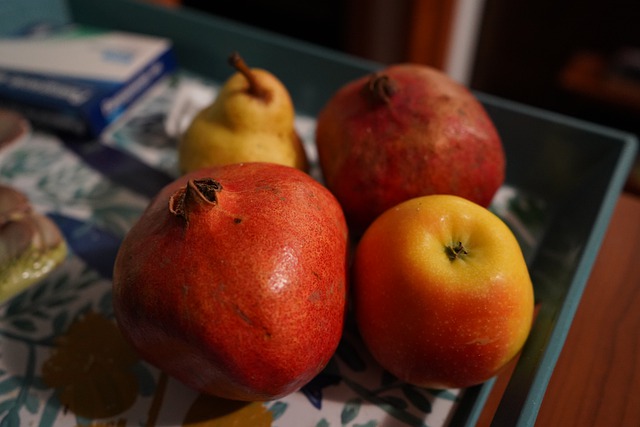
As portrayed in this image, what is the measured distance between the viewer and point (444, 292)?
0.39 metres

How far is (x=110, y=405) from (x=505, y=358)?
0.37 metres

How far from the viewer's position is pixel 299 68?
2.93ft

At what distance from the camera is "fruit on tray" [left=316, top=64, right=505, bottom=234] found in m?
0.49

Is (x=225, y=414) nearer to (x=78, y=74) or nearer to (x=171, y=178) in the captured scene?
(x=171, y=178)

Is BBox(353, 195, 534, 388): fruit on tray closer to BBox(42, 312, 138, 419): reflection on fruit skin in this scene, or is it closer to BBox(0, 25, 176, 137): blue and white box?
BBox(42, 312, 138, 419): reflection on fruit skin

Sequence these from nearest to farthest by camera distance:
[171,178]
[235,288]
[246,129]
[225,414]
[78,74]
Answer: [235,288] < [225,414] < [246,129] < [171,178] < [78,74]

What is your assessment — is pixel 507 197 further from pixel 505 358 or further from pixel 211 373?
pixel 211 373

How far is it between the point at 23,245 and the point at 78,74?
1.24 feet

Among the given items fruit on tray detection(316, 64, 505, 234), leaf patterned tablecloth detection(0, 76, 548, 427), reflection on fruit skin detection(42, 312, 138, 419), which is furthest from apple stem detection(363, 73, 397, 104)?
reflection on fruit skin detection(42, 312, 138, 419)

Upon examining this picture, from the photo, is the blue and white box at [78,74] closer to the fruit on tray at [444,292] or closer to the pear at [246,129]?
the pear at [246,129]

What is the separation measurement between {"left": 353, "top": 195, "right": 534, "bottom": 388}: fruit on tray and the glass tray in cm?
5

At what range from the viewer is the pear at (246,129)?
1.84ft

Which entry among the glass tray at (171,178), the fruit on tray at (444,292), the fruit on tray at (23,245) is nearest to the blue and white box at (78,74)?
the glass tray at (171,178)

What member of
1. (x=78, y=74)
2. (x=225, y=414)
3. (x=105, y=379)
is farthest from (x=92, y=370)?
(x=78, y=74)
